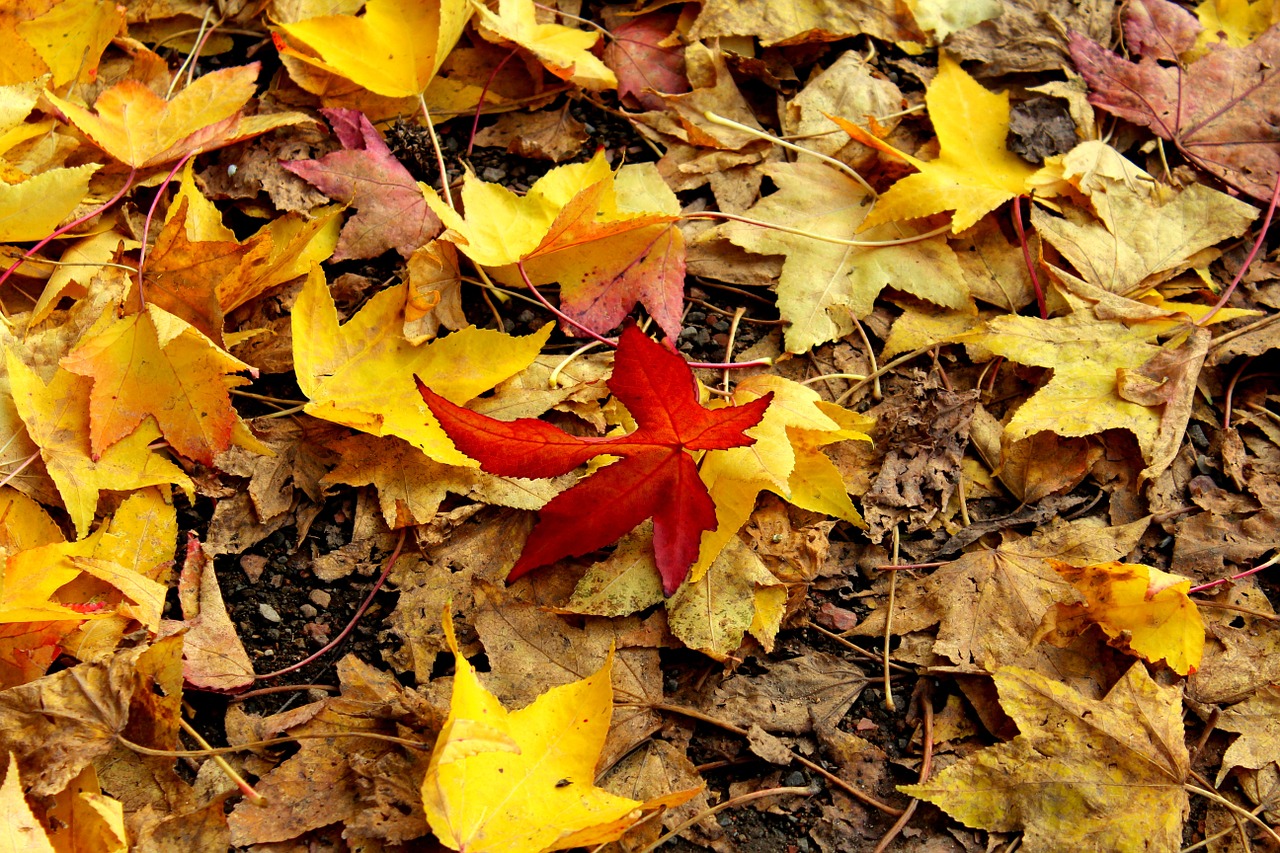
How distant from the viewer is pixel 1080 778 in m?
1.25

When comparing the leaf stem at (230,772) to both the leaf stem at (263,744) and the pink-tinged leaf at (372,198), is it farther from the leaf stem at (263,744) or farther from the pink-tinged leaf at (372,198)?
the pink-tinged leaf at (372,198)

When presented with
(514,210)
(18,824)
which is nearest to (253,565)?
(18,824)

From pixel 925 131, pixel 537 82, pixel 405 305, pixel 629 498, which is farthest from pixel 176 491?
pixel 925 131

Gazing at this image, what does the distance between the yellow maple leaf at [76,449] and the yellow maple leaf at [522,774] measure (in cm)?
57

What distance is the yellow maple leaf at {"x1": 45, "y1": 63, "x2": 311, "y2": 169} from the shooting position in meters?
1.59

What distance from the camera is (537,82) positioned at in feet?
6.09

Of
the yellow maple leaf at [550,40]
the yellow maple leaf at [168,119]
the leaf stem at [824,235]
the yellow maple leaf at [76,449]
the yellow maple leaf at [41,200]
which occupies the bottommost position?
the yellow maple leaf at [76,449]

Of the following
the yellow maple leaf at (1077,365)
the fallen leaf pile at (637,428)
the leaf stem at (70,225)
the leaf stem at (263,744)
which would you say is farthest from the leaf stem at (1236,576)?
the leaf stem at (70,225)

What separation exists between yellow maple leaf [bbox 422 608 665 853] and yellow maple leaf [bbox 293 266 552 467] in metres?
0.37

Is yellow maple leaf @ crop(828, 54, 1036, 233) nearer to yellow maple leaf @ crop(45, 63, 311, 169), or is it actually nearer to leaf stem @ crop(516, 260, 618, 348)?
leaf stem @ crop(516, 260, 618, 348)

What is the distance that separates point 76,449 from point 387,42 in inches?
33.7

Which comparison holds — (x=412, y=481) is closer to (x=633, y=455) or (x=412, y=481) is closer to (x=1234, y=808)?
(x=633, y=455)

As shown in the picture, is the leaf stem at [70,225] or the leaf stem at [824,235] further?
the leaf stem at [824,235]

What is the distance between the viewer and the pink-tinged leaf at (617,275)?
1.59 metres
